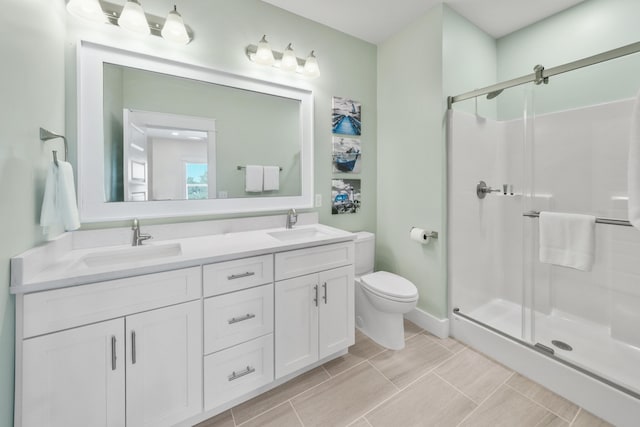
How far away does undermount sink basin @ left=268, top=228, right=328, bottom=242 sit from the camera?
6.19 ft

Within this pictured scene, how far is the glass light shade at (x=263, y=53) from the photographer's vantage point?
1838 millimetres

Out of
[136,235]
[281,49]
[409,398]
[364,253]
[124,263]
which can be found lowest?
[409,398]

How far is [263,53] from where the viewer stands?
→ 6.06ft

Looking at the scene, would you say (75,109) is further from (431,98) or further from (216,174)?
(431,98)

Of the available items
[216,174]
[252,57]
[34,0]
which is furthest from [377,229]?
[34,0]

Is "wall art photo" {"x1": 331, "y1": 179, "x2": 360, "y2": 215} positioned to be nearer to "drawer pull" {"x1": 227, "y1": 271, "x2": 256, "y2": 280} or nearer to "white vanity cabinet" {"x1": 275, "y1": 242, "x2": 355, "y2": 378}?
"white vanity cabinet" {"x1": 275, "y1": 242, "x2": 355, "y2": 378}

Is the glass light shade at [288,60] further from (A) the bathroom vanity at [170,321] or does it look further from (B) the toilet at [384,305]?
(B) the toilet at [384,305]

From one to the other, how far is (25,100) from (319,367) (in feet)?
6.63

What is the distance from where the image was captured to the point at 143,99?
5.18 ft

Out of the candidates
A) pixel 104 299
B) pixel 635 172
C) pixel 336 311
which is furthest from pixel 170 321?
pixel 635 172

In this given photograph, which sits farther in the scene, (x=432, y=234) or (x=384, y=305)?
(x=432, y=234)

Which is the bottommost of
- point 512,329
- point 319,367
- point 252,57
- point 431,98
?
point 319,367

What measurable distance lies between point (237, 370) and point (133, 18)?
1.99 metres

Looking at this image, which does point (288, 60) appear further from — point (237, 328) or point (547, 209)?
point (547, 209)
